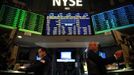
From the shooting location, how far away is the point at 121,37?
3537 mm

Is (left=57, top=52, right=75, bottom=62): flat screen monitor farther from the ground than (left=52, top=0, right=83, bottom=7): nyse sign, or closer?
closer

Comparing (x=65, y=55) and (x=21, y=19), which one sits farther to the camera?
(x=65, y=55)

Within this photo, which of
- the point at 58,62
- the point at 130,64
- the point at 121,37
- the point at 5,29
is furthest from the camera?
the point at 58,62

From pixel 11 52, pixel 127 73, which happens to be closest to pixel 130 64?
pixel 127 73

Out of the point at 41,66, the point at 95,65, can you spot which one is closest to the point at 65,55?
the point at 41,66

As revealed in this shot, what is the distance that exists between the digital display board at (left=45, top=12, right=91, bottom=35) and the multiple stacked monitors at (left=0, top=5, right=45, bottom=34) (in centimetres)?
21

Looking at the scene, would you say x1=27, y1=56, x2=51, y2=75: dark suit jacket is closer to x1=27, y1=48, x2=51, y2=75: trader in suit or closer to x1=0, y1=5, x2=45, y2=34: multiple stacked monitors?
x1=27, y1=48, x2=51, y2=75: trader in suit

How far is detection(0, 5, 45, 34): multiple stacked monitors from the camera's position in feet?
13.4

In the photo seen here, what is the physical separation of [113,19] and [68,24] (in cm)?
97

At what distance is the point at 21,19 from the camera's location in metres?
4.28

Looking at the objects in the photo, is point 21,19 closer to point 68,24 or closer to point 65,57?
point 68,24

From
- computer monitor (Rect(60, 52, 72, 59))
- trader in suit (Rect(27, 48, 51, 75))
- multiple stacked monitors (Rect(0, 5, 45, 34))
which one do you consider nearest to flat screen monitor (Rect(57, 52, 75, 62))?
computer monitor (Rect(60, 52, 72, 59))

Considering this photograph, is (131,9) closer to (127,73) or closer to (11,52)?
(127,73)

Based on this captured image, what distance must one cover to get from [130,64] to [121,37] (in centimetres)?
51
